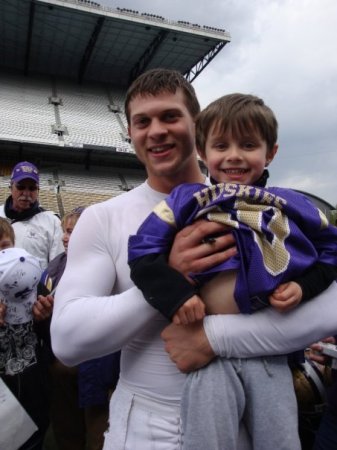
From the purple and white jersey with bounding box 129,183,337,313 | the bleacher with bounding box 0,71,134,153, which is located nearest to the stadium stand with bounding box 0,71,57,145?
the bleacher with bounding box 0,71,134,153

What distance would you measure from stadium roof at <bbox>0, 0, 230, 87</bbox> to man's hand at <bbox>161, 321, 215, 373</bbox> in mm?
16917

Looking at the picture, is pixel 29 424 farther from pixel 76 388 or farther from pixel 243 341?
pixel 243 341

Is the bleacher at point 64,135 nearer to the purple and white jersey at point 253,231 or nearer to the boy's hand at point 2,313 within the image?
the boy's hand at point 2,313

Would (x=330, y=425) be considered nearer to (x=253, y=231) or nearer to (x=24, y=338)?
(x=253, y=231)

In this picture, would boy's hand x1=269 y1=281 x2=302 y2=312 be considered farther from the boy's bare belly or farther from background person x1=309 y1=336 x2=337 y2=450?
background person x1=309 y1=336 x2=337 y2=450

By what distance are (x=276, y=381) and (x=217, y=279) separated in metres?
0.30

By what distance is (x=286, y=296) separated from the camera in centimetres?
98

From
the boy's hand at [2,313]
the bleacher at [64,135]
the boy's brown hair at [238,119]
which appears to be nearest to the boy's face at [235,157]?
the boy's brown hair at [238,119]

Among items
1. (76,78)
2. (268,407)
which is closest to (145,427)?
(268,407)

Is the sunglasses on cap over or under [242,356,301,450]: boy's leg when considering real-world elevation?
over

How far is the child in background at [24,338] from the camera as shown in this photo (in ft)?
6.04

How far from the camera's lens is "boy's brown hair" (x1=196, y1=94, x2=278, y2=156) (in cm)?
127

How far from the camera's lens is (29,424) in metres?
1.75

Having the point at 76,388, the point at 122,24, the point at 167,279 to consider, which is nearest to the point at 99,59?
the point at 122,24
